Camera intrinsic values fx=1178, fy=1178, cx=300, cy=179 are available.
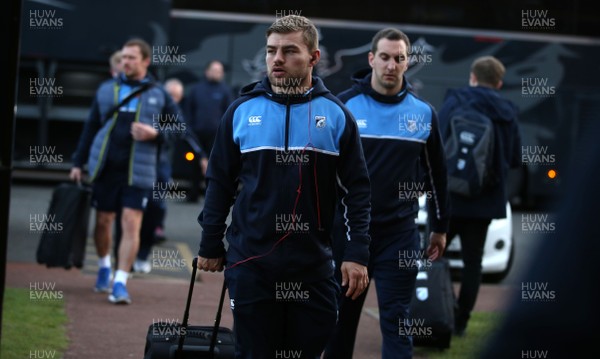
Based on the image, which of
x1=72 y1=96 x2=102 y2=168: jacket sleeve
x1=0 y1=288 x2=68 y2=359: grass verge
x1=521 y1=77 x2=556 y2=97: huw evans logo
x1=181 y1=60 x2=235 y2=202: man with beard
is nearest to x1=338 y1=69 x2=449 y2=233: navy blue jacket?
x1=0 y1=288 x2=68 y2=359: grass verge

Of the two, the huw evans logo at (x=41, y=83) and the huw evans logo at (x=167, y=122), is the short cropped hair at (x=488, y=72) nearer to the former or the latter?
the huw evans logo at (x=167, y=122)

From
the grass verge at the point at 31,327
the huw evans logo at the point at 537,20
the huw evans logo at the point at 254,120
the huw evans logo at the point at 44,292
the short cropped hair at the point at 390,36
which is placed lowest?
the huw evans logo at the point at 44,292

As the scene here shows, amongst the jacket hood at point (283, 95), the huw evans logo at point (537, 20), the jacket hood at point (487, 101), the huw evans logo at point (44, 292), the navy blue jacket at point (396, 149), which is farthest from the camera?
the huw evans logo at point (537, 20)

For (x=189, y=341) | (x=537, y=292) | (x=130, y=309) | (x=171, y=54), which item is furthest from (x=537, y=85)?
(x=537, y=292)

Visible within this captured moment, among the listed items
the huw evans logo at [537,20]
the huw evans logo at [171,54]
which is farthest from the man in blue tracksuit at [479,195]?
the huw evans logo at [537,20]

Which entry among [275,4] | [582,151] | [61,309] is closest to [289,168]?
[582,151]

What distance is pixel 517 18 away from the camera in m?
20.4

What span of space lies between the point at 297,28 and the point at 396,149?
151cm

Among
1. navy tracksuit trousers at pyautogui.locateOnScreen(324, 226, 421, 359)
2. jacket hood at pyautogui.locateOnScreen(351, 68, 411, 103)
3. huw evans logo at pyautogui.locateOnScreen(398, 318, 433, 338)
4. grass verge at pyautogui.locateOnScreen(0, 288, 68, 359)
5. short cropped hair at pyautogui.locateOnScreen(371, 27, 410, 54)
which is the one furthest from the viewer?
huw evans logo at pyautogui.locateOnScreen(398, 318, 433, 338)

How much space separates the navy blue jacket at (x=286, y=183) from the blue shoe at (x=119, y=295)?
448cm

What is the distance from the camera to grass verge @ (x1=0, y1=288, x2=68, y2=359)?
7176mm

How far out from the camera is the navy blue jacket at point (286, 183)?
15.1 ft

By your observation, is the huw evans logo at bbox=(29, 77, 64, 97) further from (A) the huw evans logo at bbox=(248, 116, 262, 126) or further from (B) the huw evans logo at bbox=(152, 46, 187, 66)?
(A) the huw evans logo at bbox=(248, 116, 262, 126)

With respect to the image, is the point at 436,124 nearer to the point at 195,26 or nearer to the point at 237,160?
the point at 237,160
